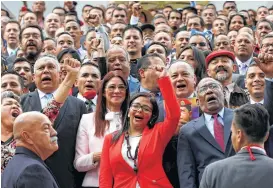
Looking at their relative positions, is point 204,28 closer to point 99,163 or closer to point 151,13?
point 151,13

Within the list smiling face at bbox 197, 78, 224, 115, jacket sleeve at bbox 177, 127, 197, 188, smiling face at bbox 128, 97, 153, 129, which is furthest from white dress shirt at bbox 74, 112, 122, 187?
smiling face at bbox 197, 78, 224, 115

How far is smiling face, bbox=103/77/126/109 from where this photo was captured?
7918mm

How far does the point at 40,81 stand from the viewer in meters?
8.58

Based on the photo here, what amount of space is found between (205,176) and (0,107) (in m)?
2.75

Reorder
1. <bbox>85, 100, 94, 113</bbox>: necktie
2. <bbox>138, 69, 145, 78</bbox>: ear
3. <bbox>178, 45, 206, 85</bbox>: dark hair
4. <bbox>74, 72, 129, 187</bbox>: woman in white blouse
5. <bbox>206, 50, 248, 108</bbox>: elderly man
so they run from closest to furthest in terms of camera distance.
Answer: <bbox>74, 72, 129, 187</bbox>: woman in white blouse → <bbox>206, 50, 248, 108</bbox>: elderly man → <bbox>85, 100, 94, 113</bbox>: necktie → <bbox>138, 69, 145, 78</bbox>: ear → <bbox>178, 45, 206, 85</bbox>: dark hair

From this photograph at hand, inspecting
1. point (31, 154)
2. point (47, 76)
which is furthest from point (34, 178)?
point (47, 76)

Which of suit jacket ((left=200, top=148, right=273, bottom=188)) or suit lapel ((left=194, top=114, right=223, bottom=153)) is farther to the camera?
suit lapel ((left=194, top=114, right=223, bottom=153))

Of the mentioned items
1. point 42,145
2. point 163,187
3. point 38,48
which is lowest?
point 163,187

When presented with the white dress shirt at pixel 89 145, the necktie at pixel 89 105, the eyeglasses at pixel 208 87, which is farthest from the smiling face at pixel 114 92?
the eyeglasses at pixel 208 87

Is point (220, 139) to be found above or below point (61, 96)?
below

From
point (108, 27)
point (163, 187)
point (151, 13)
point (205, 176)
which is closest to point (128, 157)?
point (163, 187)

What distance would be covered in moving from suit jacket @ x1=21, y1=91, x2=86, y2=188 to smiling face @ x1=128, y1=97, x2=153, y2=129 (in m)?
0.78

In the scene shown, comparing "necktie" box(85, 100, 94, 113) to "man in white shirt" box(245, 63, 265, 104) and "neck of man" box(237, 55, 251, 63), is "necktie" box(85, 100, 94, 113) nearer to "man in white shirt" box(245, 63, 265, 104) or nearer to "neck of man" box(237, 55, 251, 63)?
"man in white shirt" box(245, 63, 265, 104)

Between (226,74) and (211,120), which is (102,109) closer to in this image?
(211,120)
